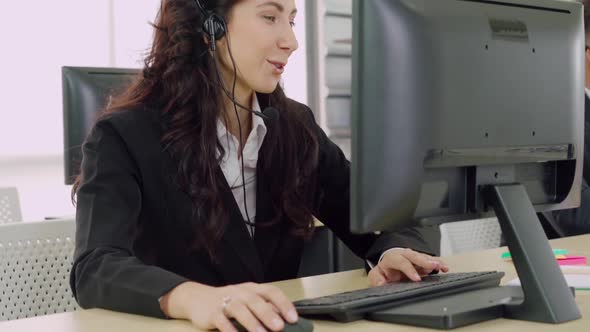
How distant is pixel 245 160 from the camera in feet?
5.58

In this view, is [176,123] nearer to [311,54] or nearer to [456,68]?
[456,68]

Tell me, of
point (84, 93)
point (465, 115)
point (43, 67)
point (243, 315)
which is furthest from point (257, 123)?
point (43, 67)

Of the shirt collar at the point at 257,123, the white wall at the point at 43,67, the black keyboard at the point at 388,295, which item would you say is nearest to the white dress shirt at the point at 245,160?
the shirt collar at the point at 257,123

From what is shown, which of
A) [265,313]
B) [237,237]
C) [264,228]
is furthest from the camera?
[264,228]

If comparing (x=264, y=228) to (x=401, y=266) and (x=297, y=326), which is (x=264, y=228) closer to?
(x=401, y=266)

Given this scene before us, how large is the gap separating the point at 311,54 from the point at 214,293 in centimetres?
436

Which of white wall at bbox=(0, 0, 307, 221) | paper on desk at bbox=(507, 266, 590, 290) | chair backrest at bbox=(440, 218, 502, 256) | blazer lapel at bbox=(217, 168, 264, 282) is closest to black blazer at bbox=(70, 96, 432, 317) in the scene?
blazer lapel at bbox=(217, 168, 264, 282)

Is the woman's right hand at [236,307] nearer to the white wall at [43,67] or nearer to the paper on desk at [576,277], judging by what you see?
the paper on desk at [576,277]

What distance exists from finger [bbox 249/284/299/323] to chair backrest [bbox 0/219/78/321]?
22.9 inches

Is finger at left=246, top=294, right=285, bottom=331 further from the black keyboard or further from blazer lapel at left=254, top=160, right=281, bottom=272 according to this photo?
blazer lapel at left=254, top=160, right=281, bottom=272

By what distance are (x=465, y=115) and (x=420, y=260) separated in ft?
1.25

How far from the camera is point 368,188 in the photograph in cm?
112

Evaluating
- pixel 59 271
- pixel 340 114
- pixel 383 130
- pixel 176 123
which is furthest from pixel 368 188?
pixel 340 114

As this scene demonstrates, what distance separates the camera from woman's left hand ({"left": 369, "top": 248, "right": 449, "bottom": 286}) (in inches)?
58.2
